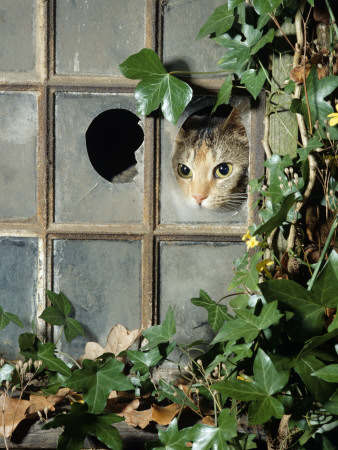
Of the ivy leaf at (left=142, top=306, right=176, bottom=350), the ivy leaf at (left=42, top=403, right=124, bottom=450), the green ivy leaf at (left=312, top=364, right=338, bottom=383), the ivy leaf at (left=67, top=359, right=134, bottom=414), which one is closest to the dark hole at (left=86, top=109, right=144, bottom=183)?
the ivy leaf at (left=142, top=306, right=176, bottom=350)

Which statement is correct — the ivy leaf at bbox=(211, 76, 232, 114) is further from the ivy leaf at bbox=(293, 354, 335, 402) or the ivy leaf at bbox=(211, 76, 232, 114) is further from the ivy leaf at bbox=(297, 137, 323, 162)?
the ivy leaf at bbox=(293, 354, 335, 402)

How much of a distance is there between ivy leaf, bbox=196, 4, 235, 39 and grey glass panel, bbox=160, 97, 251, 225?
180mm

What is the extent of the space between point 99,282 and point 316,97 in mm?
752

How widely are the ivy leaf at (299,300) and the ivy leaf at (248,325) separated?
4 cm

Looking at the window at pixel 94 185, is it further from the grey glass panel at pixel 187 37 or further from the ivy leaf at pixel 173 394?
the ivy leaf at pixel 173 394

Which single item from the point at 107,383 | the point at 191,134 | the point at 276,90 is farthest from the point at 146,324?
the point at 276,90

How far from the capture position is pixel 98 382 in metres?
1.10

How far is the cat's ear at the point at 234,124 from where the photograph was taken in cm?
131

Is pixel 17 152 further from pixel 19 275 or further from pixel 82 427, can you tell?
pixel 82 427

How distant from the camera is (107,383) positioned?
1.09 meters

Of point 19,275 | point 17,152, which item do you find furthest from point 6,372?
point 17,152

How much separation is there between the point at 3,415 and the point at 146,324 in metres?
0.42

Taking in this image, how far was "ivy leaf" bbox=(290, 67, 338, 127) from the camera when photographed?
3.69 ft

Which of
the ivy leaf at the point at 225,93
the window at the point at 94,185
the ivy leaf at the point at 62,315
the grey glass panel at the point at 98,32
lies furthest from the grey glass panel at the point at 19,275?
the ivy leaf at the point at 225,93
